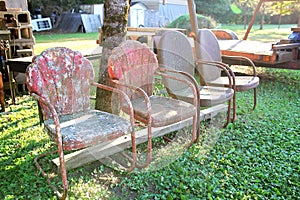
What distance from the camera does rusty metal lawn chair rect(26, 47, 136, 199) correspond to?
1.80m

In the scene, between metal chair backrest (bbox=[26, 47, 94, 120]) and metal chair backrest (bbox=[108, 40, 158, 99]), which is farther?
metal chair backrest (bbox=[108, 40, 158, 99])

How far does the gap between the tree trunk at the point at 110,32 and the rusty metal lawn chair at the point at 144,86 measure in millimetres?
294

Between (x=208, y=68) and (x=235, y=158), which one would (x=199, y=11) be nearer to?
(x=208, y=68)

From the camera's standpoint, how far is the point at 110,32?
8.78 feet

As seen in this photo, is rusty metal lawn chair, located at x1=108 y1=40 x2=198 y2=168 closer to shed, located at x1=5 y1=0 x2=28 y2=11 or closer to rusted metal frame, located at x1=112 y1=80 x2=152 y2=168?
rusted metal frame, located at x1=112 y1=80 x2=152 y2=168

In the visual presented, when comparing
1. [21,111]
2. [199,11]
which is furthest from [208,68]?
[199,11]

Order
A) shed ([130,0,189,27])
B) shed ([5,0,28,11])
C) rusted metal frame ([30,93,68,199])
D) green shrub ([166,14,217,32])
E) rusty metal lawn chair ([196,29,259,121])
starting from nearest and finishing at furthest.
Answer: rusted metal frame ([30,93,68,199]), rusty metal lawn chair ([196,29,259,121]), shed ([5,0,28,11]), green shrub ([166,14,217,32]), shed ([130,0,189,27])

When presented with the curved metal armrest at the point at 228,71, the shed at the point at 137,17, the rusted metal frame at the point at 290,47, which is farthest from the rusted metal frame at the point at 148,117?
the shed at the point at 137,17

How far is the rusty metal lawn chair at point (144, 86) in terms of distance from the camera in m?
2.15

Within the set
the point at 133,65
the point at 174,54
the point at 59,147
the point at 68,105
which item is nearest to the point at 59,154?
the point at 59,147

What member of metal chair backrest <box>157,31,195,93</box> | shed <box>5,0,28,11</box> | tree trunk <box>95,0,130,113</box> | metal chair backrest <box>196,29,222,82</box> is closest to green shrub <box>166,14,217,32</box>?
shed <box>5,0,28,11</box>

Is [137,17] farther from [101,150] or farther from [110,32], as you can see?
[101,150]

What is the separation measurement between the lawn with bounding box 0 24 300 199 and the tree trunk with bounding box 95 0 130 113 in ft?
2.04

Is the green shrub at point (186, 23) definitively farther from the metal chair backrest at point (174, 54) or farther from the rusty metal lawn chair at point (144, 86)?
the rusty metal lawn chair at point (144, 86)
